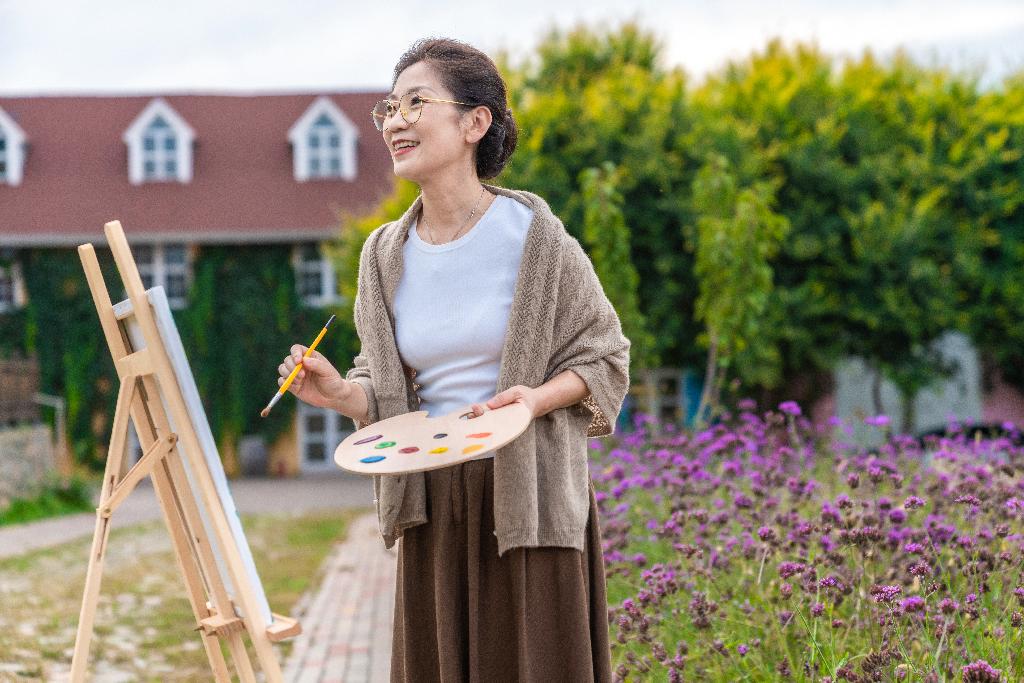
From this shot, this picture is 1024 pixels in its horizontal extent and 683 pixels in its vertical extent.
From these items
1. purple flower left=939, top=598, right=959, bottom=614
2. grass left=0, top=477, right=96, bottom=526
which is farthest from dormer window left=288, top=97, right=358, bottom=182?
purple flower left=939, top=598, right=959, bottom=614

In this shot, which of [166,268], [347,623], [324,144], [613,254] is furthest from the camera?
[324,144]

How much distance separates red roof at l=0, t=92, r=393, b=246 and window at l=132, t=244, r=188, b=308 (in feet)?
1.52

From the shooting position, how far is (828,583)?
10.8 feet

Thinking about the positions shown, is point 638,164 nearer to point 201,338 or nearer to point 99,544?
point 201,338

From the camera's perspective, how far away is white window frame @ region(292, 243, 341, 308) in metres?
22.0

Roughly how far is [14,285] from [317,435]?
615 cm

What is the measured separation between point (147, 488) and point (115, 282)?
4034 millimetres

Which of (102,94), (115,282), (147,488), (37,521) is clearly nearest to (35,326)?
(115,282)

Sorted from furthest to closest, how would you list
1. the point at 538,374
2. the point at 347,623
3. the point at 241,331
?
the point at 241,331 → the point at 347,623 → the point at 538,374

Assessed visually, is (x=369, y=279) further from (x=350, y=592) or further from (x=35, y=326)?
(x=35, y=326)

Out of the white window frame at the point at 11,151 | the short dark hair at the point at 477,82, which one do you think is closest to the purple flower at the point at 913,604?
the short dark hair at the point at 477,82

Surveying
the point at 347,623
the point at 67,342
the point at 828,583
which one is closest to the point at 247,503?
the point at 67,342

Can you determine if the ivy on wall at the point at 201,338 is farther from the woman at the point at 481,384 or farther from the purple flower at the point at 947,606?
the woman at the point at 481,384

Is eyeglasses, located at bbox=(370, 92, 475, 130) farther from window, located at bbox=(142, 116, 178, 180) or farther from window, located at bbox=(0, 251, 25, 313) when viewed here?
window, located at bbox=(142, 116, 178, 180)
